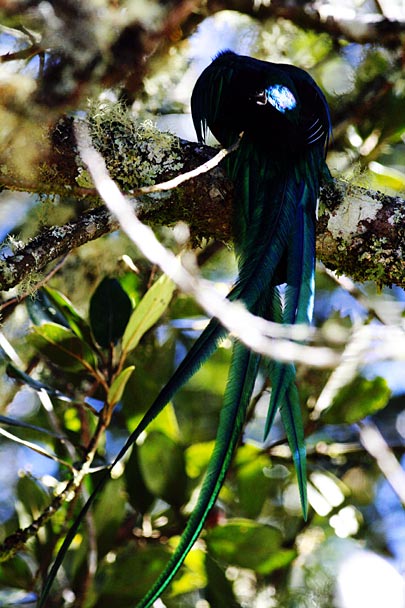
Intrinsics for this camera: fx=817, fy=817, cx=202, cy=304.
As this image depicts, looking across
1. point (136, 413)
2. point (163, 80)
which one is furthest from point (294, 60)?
point (136, 413)

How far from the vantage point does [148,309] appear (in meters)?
2.01

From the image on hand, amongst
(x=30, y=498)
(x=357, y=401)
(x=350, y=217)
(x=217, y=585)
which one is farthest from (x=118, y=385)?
(x=357, y=401)

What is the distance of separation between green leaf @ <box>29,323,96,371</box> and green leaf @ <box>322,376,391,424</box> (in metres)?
0.73

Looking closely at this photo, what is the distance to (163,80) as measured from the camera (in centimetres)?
277

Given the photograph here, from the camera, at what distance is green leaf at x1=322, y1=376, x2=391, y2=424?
7.67 ft

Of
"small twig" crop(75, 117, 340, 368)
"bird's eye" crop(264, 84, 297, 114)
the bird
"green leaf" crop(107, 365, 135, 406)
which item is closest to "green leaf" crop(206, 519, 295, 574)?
"green leaf" crop(107, 365, 135, 406)

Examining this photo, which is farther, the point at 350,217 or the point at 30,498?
the point at 30,498

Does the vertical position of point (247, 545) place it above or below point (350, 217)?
below

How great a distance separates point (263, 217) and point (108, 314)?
0.58m

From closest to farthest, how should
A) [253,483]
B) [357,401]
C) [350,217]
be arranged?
[350,217]
[253,483]
[357,401]

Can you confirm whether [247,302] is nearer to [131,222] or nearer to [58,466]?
[131,222]

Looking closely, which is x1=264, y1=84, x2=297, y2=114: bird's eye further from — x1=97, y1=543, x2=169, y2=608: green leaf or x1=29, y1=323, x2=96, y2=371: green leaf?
x1=97, y1=543, x2=169, y2=608: green leaf

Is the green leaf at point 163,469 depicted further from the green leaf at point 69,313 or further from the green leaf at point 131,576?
the green leaf at point 69,313

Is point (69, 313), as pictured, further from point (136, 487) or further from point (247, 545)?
point (247, 545)
